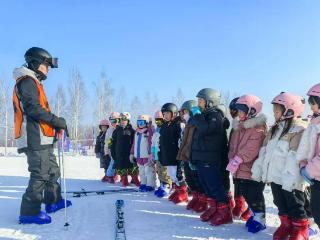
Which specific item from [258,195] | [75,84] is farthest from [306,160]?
[75,84]

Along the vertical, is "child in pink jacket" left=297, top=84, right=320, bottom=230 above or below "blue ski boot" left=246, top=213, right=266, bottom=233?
above

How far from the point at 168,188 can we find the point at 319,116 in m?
4.79

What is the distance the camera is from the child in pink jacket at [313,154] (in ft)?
12.6

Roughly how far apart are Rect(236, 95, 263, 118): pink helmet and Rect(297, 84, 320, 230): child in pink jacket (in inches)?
49.0

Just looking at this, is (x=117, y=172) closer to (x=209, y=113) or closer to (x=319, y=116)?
(x=209, y=113)

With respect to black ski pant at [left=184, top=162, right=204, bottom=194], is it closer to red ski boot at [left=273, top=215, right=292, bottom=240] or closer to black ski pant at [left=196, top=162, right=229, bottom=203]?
black ski pant at [left=196, top=162, right=229, bottom=203]

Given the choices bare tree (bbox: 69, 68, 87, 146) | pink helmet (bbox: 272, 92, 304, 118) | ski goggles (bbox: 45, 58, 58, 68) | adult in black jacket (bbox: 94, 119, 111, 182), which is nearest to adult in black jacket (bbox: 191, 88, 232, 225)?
pink helmet (bbox: 272, 92, 304, 118)

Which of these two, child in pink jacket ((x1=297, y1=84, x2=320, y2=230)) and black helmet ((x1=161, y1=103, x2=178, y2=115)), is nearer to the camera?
child in pink jacket ((x1=297, y1=84, x2=320, y2=230))

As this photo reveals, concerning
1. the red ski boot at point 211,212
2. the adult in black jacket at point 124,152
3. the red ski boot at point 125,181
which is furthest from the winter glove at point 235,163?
the red ski boot at point 125,181

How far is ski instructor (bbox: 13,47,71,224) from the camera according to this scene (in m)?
5.27

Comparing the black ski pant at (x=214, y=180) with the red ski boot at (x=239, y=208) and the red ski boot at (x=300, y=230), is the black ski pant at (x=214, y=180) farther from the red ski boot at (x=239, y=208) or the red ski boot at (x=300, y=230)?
the red ski boot at (x=300, y=230)

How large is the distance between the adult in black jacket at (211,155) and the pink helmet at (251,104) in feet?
1.44

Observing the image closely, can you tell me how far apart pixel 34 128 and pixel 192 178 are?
2.95m

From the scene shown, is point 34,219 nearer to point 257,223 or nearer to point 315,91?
point 257,223
